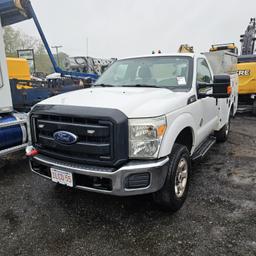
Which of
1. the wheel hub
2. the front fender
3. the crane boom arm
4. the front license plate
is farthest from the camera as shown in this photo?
the crane boom arm

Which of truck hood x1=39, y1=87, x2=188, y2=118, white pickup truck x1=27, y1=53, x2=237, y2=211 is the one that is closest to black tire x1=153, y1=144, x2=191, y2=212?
white pickup truck x1=27, y1=53, x2=237, y2=211

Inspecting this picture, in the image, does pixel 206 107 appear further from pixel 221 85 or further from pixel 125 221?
pixel 125 221

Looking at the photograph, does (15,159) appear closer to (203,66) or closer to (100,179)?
(100,179)

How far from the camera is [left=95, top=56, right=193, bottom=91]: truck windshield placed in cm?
362

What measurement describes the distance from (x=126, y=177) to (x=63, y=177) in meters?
0.77

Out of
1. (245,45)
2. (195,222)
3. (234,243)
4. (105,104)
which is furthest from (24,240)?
(245,45)

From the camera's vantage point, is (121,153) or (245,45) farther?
(245,45)

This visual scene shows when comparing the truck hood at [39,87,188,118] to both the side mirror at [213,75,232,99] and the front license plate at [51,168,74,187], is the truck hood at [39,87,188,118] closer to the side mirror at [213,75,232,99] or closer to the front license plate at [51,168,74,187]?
the side mirror at [213,75,232,99]

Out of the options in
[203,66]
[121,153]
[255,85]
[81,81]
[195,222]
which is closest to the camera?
[121,153]

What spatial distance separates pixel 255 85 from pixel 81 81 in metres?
6.19

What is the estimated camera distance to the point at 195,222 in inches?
114

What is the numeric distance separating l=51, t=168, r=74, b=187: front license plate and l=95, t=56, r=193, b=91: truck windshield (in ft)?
5.49

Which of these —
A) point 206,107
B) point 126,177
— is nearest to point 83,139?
point 126,177

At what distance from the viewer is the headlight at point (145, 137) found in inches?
98.4
